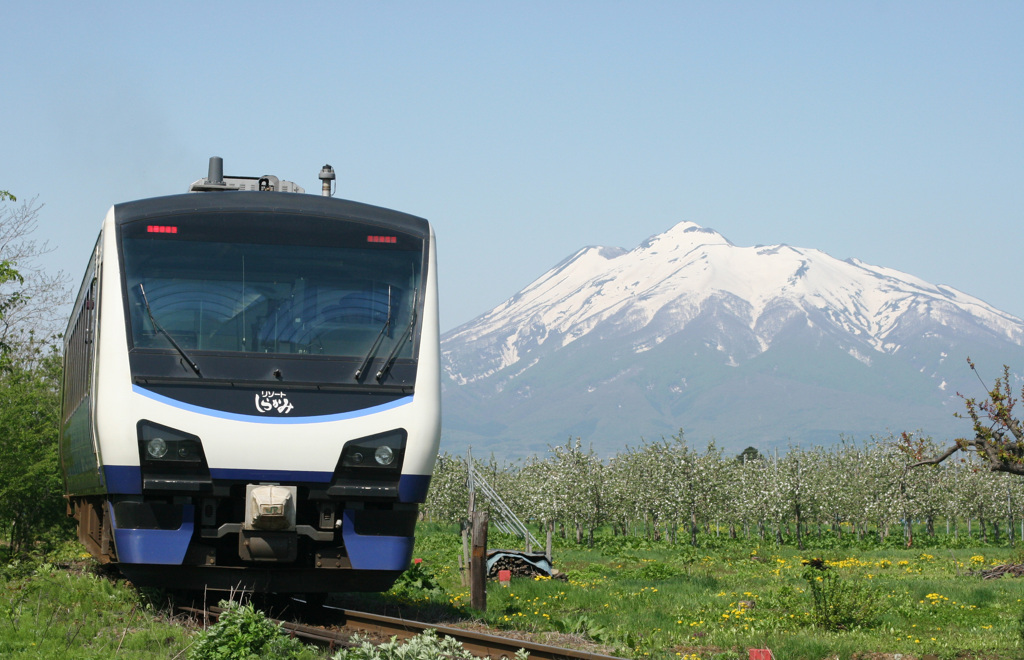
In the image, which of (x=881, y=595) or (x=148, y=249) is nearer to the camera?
(x=148, y=249)

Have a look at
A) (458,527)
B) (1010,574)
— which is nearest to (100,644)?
(1010,574)

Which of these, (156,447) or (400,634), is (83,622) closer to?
(156,447)

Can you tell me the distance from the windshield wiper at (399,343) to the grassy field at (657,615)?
2.64m

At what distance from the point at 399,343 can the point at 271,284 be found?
123 cm

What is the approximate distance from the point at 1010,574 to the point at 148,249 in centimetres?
1702

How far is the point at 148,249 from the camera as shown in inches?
387

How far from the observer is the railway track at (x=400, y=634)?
879 cm

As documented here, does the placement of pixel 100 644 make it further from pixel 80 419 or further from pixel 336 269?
pixel 336 269

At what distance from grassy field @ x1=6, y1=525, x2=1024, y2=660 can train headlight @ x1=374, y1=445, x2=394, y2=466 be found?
81.2 inches

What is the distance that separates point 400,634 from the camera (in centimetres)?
1006

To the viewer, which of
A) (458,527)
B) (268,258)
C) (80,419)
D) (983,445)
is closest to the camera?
(268,258)

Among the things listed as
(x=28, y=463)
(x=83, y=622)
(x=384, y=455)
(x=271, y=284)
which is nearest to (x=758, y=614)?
(x=384, y=455)

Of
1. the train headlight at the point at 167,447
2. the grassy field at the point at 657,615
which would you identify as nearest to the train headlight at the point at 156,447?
the train headlight at the point at 167,447

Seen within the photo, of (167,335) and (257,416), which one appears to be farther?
(167,335)
